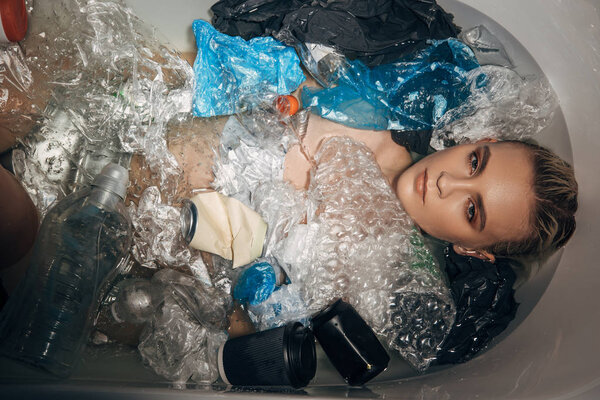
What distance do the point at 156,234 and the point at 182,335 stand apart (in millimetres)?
219

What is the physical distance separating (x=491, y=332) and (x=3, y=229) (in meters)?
0.99

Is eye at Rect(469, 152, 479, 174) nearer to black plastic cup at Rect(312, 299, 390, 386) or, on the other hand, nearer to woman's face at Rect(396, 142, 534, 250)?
woman's face at Rect(396, 142, 534, 250)

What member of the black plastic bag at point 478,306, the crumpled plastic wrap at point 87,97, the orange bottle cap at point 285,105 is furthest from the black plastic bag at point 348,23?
the black plastic bag at point 478,306

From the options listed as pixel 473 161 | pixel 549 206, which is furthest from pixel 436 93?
pixel 549 206

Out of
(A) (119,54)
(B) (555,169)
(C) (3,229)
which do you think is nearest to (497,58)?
(B) (555,169)

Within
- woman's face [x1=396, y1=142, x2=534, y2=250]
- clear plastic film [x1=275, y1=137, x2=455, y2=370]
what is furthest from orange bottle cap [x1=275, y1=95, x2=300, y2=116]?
woman's face [x1=396, y1=142, x2=534, y2=250]

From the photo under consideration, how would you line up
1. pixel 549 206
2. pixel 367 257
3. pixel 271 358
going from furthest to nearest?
1. pixel 367 257
2. pixel 549 206
3. pixel 271 358

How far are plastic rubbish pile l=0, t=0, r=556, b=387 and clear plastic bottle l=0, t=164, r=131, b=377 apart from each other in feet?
0.25

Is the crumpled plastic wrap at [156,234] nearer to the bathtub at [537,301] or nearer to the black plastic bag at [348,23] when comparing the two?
the bathtub at [537,301]

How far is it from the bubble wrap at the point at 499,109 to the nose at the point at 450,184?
236 mm

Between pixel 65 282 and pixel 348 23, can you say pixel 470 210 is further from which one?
pixel 65 282

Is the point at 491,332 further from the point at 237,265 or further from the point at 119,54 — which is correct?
the point at 119,54

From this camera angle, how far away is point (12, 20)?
746mm

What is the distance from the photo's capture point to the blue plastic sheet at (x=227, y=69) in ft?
2.94
